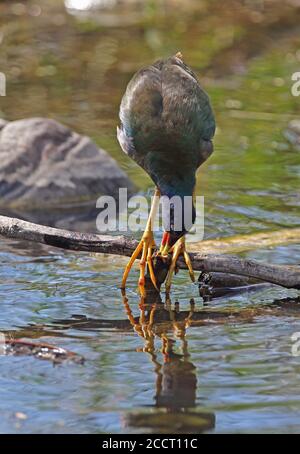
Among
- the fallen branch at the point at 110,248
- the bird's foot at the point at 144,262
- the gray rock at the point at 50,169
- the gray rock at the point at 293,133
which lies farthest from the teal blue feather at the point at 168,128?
the gray rock at the point at 293,133

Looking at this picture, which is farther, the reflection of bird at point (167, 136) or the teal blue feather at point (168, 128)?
the teal blue feather at point (168, 128)

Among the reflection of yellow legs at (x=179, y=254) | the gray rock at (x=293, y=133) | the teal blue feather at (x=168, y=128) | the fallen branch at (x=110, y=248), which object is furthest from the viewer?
the gray rock at (x=293, y=133)

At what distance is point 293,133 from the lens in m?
9.41

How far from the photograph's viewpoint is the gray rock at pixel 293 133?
9201 millimetres

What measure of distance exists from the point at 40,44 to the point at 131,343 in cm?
801

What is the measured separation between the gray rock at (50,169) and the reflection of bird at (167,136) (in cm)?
171

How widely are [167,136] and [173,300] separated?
0.94 metres

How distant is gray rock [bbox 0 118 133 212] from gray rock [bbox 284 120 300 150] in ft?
5.09

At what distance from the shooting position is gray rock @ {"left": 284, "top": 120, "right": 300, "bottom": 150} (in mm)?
9201

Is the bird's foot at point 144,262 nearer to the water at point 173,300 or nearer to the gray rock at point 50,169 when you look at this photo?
the water at point 173,300

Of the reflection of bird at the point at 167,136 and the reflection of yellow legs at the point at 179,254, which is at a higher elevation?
the reflection of bird at the point at 167,136

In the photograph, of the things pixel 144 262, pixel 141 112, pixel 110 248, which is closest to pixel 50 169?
pixel 141 112

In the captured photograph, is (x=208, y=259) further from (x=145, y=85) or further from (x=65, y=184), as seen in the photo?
(x=65, y=184)

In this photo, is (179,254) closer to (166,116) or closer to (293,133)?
(166,116)
